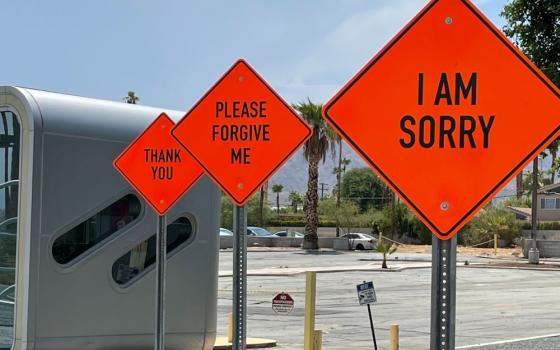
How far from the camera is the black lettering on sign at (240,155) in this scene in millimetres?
6387

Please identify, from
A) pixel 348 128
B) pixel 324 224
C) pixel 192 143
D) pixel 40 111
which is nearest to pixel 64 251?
pixel 40 111

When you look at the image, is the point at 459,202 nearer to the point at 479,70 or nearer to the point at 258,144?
the point at 479,70

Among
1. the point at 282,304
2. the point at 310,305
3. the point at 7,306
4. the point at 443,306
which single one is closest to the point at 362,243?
the point at 310,305

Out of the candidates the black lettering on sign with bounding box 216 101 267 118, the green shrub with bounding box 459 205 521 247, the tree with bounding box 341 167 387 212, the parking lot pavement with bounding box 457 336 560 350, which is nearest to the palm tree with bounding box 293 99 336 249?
the green shrub with bounding box 459 205 521 247

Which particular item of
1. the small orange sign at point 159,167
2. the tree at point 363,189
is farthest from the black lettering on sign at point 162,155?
the tree at point 363,189

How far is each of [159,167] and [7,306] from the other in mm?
2149

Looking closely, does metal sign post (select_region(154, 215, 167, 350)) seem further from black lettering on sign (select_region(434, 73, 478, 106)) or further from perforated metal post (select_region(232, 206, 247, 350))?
black lettering on sign (select_region(434, 73, 478, 106))

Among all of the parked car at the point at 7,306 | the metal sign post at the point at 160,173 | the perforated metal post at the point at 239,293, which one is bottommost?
the parked car at the point at 7,306

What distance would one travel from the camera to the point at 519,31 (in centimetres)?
1628

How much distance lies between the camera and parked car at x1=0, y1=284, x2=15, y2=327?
848 cm

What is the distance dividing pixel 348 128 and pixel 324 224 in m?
73.4

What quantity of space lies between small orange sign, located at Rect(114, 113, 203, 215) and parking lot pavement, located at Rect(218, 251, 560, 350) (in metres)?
5.50

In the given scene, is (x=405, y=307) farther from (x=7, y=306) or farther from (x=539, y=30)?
(x=7, y=306)

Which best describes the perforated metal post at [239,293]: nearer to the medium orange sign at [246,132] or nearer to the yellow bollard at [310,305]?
the medium orange sign at [246,132]
